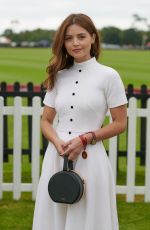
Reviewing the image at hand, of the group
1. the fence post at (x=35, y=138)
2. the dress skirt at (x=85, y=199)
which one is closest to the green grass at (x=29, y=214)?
the fence post at (x=35, y=138)

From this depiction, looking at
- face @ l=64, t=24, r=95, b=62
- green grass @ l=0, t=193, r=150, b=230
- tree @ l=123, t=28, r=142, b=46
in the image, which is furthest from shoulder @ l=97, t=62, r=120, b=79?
tree @ l=123, t=28, r=142, b=46

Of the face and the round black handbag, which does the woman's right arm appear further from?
the face

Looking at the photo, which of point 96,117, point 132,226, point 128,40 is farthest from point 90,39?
point 128,40

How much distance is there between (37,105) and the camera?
681 cm

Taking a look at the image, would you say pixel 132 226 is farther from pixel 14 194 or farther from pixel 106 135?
pixel 106 135

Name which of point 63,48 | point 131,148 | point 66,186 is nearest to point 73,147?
point 66,186

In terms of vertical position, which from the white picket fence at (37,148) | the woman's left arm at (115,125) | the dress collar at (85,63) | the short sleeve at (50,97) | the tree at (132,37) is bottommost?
the tree at (132,37)

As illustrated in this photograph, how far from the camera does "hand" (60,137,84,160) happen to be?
3553 mm

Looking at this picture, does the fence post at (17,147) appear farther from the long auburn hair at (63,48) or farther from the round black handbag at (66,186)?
the round black handbag at (66,186)

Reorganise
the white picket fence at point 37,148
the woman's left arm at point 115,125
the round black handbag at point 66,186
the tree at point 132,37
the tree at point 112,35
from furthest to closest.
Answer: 1. the tree at point 132,37
2. the tree at point 112,35
3. the white picket fence at point 37,148
4. the woman's left arm at point 115,125
5. the round black handbag at point 66,186

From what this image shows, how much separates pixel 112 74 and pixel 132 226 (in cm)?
285

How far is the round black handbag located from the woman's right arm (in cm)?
8

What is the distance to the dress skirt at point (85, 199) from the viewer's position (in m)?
3.62

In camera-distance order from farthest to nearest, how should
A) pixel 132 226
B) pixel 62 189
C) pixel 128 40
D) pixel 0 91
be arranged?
pixel 128 40 < pixel 0 91 < pixel 132 226 < pixel 62 189
